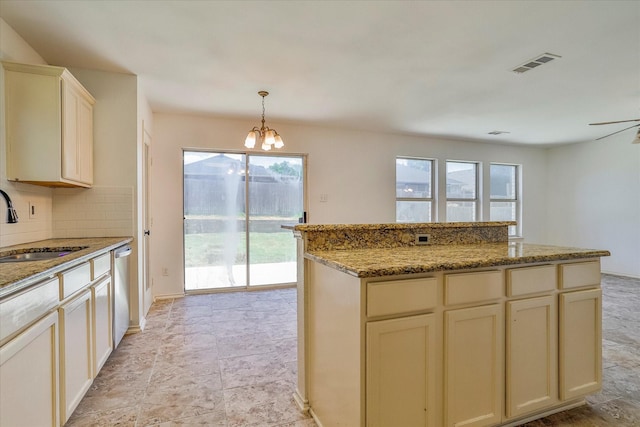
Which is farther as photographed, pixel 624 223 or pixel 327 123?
pixel 624 223

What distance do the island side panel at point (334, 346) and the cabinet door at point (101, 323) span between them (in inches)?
53.6

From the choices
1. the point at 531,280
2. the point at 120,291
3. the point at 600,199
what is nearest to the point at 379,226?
the point at 531,280

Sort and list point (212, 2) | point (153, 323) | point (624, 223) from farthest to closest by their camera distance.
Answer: point (624, 223)
point (153, 323)
point (212, 2)

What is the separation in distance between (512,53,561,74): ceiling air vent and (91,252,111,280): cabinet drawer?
12.1 ft

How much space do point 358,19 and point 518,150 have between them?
5586 mm

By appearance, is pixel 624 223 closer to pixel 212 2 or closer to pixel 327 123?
pixel 327 123

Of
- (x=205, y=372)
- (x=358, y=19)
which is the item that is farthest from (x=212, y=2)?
(x=205, y=372)

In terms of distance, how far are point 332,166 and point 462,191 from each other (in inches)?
107

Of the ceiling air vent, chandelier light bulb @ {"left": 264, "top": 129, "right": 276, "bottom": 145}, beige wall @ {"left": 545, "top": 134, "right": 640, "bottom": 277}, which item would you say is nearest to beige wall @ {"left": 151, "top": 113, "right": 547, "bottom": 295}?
beige wall @ {"left": 545, "top": 134, "right": 640, "bottom": 277}

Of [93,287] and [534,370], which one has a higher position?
[93,287]

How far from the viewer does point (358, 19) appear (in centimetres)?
218

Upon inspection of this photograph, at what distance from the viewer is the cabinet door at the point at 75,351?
1620 mm

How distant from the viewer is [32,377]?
1.35 metres

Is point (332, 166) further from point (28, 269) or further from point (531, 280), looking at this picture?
point (28, 269)
